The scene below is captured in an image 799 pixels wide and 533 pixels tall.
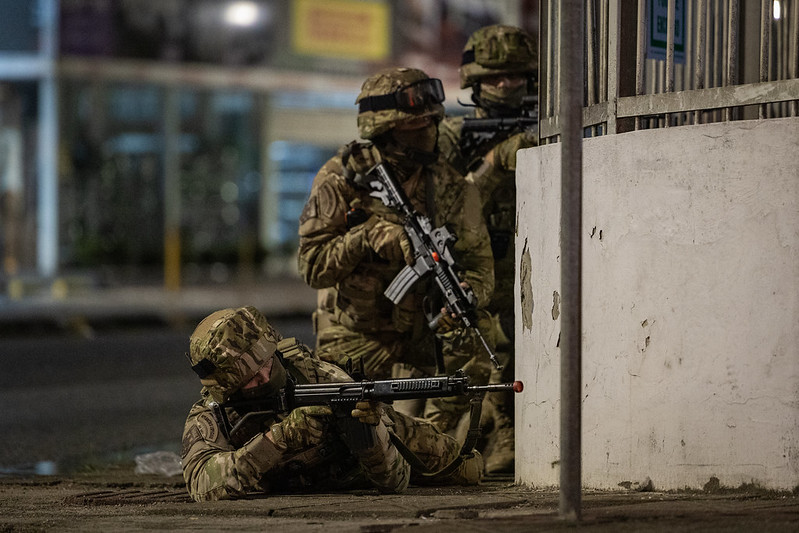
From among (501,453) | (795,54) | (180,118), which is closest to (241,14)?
(180,118)

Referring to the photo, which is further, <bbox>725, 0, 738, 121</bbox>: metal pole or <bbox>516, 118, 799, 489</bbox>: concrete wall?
<bbox>725, 0, 738, 121</bbox>: metal pole

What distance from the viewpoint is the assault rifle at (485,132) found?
6.84 metres

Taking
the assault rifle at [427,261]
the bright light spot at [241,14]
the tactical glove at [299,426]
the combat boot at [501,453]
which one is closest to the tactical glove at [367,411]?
the tactical glove at [299,426]

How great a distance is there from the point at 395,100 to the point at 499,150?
811 millimetres

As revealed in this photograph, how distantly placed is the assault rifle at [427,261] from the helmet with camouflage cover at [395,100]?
206 mm

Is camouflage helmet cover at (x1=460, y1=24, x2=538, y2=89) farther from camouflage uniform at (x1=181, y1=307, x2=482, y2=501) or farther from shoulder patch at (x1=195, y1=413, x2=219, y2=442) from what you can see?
shoulder patch at (x1=195, y1=413, x2=219, y2=442)

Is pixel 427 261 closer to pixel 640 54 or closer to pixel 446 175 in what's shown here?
pixel 446 175

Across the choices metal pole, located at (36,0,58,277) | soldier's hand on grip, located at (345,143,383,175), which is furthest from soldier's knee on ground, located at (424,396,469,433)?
metal pole, located at (36,0,58,277)

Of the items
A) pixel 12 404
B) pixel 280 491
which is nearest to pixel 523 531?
pixel 280 491

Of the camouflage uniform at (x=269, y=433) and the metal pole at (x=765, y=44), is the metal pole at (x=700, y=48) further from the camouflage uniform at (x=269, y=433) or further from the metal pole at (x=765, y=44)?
the camouflage uniform at (x=269, y=433)

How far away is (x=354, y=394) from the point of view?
16.0ft

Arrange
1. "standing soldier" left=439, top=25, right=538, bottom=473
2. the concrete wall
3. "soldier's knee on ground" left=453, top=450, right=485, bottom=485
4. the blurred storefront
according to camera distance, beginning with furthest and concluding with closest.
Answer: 1. the blurred storefront
2. "standing soldier" left=439, top=25, right=538, bottom=473
3. "soldier's knee on ground" left=453, top=450, right=485, bottom=485
4. the concrete wall

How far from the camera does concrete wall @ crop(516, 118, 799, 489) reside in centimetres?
426

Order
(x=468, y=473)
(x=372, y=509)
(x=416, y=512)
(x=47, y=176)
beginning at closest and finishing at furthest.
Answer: (x=416, y=512), (x=372, y=509), (x=468, y=473), (x=47, y=176)
